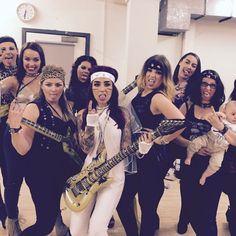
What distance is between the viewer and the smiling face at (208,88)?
2131 millimetres

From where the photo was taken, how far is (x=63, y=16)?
5.00 metres

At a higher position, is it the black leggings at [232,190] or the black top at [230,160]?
the black top at [230,160]

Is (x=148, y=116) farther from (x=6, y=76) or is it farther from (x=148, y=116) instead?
(x=6, y=76)

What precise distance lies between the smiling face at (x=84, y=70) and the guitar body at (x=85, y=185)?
91 cm

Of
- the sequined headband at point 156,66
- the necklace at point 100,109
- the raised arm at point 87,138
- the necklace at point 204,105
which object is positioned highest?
the sequined headband at point 156,66

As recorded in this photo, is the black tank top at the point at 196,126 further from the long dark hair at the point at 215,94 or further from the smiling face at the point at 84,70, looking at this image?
the smiling face at the point at 84,70

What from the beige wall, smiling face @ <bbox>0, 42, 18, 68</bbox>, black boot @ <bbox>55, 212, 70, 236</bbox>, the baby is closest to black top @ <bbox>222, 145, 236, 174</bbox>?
the baby

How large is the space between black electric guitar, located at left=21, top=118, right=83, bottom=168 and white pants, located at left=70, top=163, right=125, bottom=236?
11.0 inches

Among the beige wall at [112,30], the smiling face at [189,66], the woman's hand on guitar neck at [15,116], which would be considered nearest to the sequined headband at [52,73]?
the woman's hand on guitar neck at [15,116]

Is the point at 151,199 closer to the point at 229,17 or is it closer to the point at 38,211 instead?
the point at 38,211

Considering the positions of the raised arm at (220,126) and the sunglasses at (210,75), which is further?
the sunglasses at (210,75)

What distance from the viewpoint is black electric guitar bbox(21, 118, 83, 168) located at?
5.97 ft

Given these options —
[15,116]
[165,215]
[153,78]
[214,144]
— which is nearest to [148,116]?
[153,78]

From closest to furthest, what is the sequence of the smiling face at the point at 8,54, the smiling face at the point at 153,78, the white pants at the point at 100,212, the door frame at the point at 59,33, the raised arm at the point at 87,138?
1. the white pants at the point at 100,212
2. the raised arm at the point at 87,138
3. the smiling face at the point at 153,78
4. the smiling face at the point at 8,54
5. the door frame at the point at 59,33
